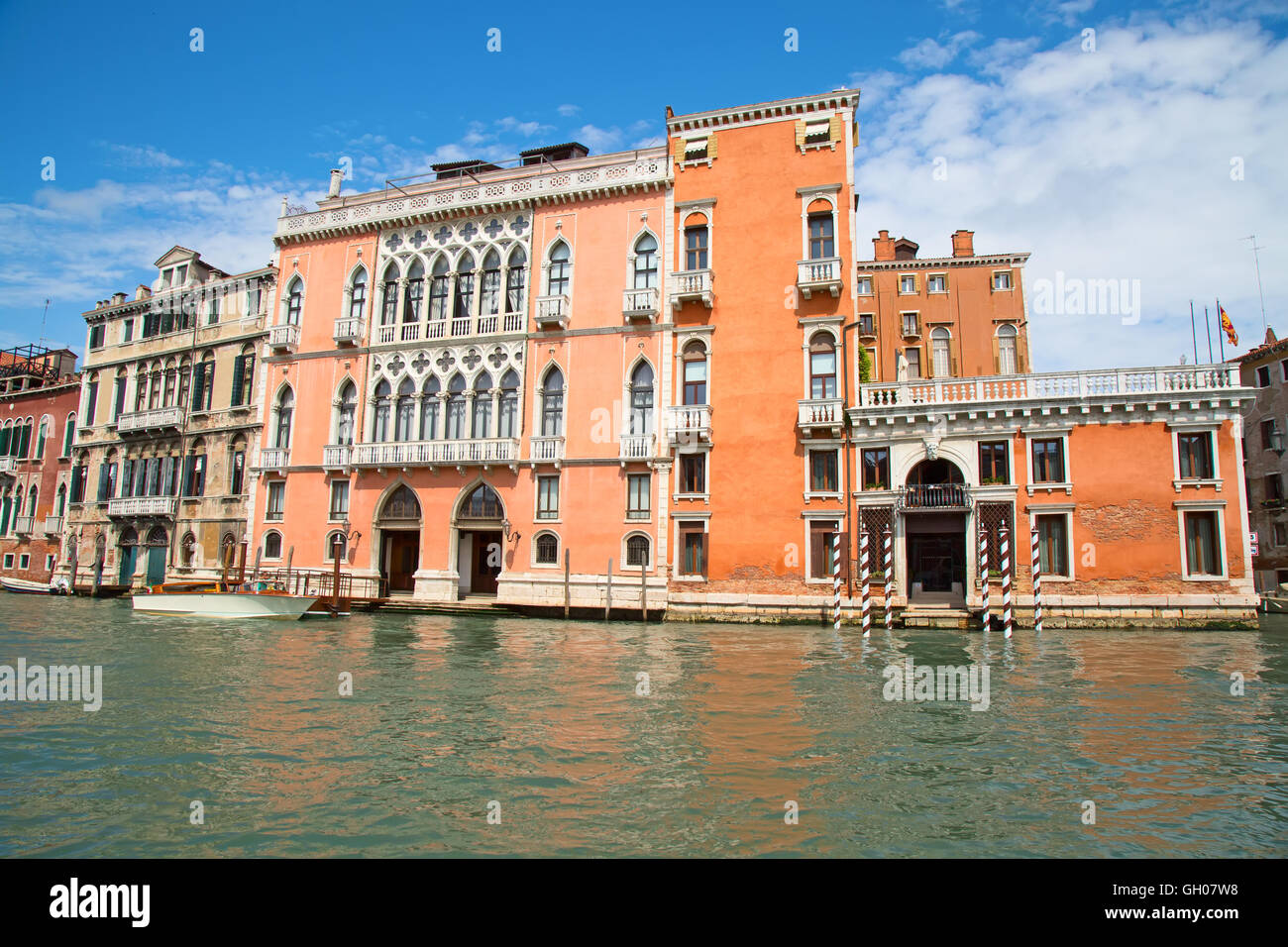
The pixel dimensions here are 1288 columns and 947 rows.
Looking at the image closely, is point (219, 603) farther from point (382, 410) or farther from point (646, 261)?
point (646, 261)

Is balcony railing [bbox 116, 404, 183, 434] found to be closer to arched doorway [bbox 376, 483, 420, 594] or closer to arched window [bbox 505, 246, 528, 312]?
arched doorway [bbox 376, 483, 420, 594]

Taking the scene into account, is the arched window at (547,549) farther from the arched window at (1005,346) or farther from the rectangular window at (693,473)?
the arched window at (1005,346)

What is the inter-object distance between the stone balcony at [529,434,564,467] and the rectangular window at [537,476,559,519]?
600 millimetres

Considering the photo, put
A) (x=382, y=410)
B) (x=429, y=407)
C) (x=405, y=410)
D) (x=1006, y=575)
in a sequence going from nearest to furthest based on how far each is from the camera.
Result: (x=1006, y=575) < (x=429, y=407) < (x=405, y=410) < (x=382, y=410)

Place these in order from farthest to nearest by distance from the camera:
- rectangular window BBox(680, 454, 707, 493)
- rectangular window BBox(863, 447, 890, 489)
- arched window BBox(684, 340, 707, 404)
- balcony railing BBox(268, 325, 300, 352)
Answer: balcony railing BBox(268, 325, 300, 352) < arched window BBox(684, 340, 707, 404) < rectangular window BBox(680, 454, 707, 493) < rectangular window BBox(863, 447, 890, 489)

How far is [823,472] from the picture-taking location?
70.3 feet

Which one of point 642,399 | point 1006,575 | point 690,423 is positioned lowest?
point 1006,575

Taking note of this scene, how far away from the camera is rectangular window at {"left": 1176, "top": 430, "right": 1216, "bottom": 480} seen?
1884 centimetres

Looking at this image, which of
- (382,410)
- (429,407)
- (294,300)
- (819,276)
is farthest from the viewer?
(294,300)

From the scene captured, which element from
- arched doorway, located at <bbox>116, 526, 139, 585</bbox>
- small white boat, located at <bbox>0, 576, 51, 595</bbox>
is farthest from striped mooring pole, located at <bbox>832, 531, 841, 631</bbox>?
small white boat, located at <bbox>0, 576, 51, 595</bbox>

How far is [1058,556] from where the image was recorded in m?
19.4

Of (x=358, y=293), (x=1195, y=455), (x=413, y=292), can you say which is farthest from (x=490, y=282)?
(x=1195, y=455)

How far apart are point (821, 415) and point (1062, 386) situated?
590 centimetres
